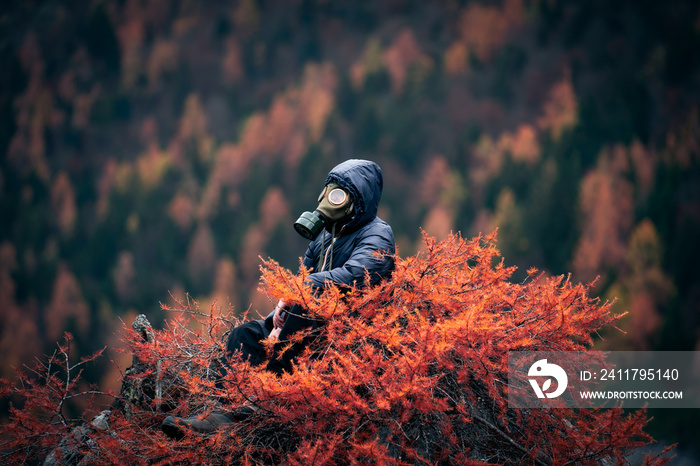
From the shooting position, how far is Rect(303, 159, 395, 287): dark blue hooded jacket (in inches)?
115

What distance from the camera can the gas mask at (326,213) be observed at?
3105 mm

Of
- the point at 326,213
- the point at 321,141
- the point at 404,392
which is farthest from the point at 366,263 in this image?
the point at 321,141

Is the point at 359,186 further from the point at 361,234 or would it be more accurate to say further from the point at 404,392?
the point at 404,392

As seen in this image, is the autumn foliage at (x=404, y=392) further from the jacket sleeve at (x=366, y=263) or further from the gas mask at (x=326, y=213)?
the gas mask at (x=326, y=213)

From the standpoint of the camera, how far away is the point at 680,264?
3309cm

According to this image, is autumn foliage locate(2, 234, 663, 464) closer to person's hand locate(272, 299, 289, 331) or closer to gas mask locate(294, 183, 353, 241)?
person's hand locate(272, 299, 289, 331)

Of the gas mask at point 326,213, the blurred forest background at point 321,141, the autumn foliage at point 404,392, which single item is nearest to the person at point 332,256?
the gas mask at point 326,213

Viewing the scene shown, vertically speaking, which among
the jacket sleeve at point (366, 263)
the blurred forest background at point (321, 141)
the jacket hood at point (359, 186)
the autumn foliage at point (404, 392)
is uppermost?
the blurred forest background at point (321, 141)

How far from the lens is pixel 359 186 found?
10.5ft

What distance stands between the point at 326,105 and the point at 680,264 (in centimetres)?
3429

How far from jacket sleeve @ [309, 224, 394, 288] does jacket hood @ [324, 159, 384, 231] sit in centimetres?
11

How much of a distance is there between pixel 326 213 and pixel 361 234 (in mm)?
265

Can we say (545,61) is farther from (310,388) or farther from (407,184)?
(310,388)

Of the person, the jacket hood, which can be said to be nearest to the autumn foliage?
the person
